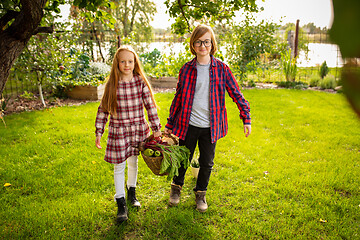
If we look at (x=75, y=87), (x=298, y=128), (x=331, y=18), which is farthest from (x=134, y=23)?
(x=331, y=18)

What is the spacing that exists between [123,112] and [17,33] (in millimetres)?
1087

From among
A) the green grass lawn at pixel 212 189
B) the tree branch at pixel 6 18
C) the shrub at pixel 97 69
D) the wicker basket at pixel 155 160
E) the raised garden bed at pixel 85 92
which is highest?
the tree branch at pixel 6 18

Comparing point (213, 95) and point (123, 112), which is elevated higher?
point (213, 95)

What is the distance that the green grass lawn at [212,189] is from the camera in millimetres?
2516

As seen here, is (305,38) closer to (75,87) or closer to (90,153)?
(75,87)

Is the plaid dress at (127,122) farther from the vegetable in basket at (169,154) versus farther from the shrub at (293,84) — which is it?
the shrub at (293,84)

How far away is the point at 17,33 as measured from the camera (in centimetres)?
235

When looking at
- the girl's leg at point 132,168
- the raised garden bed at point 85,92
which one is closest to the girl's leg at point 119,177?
the girl's leg at point 132,168

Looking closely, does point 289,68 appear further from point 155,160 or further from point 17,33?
point 17,33

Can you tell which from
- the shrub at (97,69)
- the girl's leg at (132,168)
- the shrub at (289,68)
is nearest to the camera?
the girl's leg at (132,168)

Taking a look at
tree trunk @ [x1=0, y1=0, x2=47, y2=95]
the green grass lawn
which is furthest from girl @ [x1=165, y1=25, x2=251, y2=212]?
tree trunk @ [x1=0, y1=0, x2=47, y2=95]

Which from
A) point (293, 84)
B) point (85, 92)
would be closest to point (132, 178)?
point (85, 92)

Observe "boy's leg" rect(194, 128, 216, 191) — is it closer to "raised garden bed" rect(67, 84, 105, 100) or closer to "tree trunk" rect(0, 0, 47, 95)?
"tree trunk" rect(0, 0, 47, 95)

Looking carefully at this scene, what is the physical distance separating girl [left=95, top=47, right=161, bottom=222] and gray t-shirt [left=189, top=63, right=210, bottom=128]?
390 mm
